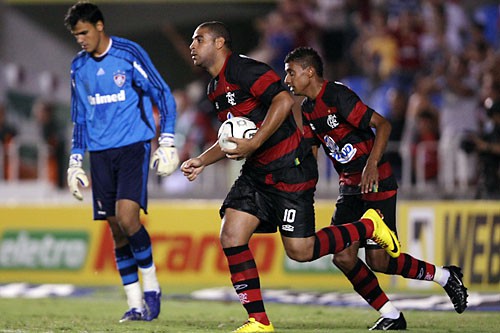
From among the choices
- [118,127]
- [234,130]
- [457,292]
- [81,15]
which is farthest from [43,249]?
[234,130]

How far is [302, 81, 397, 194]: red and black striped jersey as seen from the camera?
330 inches

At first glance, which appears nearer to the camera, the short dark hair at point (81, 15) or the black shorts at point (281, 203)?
the black shorts at point (281, 203)

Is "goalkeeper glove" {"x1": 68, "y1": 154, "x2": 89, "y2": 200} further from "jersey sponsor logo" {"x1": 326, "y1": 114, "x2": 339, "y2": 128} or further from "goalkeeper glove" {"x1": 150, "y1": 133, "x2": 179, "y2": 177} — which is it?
"jersey sponsor logo" {"x1": 326, "y1": 114, "x2": 339, "y2": 128}

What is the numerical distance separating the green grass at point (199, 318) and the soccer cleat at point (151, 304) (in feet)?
0.29

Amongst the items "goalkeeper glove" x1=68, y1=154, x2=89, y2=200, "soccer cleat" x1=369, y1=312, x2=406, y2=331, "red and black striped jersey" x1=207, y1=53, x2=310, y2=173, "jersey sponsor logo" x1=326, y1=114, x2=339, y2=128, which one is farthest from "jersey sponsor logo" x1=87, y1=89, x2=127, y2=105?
"soccer cleat" x1=369, y1=312, x2=406, y2=331

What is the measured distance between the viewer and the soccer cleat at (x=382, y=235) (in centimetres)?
812

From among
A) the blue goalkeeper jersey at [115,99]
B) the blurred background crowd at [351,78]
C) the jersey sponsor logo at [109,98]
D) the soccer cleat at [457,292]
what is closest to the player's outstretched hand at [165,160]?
the blue goalkeeper jersey at [115,99]

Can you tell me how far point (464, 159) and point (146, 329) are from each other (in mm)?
7001

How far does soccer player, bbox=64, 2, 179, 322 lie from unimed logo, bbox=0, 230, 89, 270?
17.0 feet

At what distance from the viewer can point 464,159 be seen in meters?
14.1

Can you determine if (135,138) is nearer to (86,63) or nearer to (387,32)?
(86,63)

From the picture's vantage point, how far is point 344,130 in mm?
8523

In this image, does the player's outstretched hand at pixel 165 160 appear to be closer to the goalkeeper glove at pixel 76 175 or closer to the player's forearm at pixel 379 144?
the goalkeeper glove at pixel 76 175

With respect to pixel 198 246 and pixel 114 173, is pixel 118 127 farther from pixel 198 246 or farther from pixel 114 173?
pixel 198 246
